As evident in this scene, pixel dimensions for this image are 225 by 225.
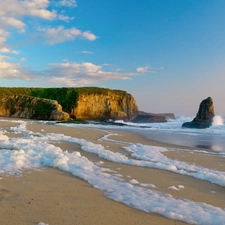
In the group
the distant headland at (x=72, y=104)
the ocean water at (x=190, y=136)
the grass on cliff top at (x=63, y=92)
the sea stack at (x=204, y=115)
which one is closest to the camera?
the ocean water at (x=190, y=136)

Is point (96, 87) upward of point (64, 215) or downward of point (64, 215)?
upward

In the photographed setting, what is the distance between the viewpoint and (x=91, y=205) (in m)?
3.76

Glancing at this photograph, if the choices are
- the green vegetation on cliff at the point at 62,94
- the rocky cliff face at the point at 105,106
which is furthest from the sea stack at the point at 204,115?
the green vegetation on cliff at the point at 62,94

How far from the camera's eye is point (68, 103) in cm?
8175

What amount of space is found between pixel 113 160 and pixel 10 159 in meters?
3.04

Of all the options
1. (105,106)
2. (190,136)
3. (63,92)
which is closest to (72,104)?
(63,92)

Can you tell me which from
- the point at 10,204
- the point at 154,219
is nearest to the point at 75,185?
the point at 10,204

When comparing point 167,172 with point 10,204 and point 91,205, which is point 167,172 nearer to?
point 91,205

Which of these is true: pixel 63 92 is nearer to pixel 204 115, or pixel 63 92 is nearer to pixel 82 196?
Answer: pixel 204 115

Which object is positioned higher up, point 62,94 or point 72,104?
point 62,94

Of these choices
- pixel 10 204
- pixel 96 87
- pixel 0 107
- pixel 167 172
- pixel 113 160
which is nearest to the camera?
pixel 10 204

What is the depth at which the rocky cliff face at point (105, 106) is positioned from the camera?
82812 mm

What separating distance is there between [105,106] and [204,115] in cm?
4645

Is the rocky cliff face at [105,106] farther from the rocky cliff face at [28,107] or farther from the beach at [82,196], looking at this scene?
A: the beach at [82,196]
